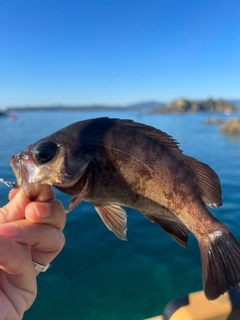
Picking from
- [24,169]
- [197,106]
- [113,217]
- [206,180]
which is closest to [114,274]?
[113,217]

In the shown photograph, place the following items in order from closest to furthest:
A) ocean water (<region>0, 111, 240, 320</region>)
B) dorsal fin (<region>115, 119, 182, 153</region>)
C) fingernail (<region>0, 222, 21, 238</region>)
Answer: fingernail (<region>0, 222, 21, 238</region>) → dorsal fin (<region>115, 119, 182, 153</region>) → ocean water (<region>0, 111, 240, 320</region>)

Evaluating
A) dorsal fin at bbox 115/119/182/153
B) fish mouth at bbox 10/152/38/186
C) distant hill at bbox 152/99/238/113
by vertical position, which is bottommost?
distant hill at bbox 152/99/238/113

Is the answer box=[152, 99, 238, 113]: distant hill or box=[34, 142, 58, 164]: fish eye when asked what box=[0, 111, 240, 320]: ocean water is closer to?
box=[34, 142, 58, 164]: fish eye

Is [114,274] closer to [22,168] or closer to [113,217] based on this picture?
[113,217]

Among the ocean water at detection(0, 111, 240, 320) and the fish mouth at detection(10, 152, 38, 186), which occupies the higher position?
the fish mouth at detection(10, 152, 38, 186)

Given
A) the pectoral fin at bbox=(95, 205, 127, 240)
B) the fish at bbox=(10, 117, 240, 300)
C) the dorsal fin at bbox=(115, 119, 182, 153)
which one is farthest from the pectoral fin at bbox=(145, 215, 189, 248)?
the dorsal fin at bbox=(115, 119, 182, 153)

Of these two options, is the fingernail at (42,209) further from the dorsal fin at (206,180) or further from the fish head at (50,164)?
the dorsal fin at (206,180)

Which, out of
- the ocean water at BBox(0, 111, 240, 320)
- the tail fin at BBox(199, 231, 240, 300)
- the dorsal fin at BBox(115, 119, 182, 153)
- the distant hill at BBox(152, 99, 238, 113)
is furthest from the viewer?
the distant hill at BBox(152, 99, 238, 113)
